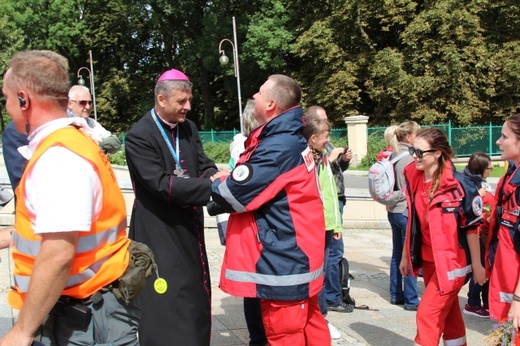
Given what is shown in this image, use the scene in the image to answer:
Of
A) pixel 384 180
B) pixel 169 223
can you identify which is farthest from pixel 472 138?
pixel 169 223

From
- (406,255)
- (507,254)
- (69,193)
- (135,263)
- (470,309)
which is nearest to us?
(69,193)

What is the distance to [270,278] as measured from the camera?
12.0 feet

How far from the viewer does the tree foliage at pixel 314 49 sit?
104 feet

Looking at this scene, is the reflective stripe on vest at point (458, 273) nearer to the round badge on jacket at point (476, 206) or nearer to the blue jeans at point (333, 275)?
the round badge on jacket at point (476, 206)

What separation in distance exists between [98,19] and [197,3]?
11546 millimetres

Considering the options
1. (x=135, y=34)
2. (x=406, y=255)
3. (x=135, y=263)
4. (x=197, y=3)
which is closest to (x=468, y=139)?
(x=197, y=3)

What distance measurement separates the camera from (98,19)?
5044 cm

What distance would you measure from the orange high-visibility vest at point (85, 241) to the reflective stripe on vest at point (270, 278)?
1.08 meters

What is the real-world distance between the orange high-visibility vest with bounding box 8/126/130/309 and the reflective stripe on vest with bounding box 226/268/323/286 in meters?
1.08

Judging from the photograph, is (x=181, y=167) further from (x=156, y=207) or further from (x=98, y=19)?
(x=98, y=19)

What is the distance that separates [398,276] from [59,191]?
5156 mm

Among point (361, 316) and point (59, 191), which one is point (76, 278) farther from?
point (361, 316)

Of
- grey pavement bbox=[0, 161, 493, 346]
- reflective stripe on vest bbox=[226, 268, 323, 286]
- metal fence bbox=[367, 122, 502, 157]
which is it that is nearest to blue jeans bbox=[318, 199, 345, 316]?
grey pavement bbox=[0, 161, 493, 346]

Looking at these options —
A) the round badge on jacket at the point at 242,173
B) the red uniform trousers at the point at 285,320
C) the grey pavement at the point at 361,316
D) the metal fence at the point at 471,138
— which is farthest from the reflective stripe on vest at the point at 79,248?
the metal fence at the point at 471,138
